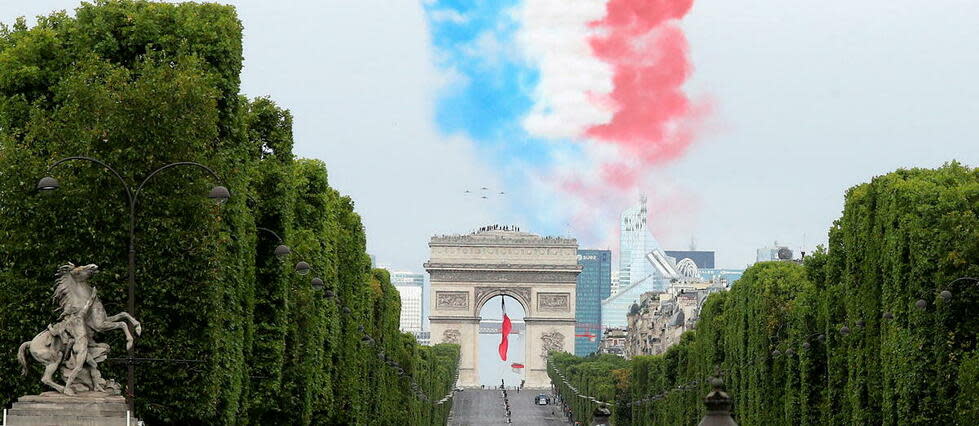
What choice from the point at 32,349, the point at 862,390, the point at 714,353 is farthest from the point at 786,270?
the point at 32,349

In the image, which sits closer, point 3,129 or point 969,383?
point 3,129

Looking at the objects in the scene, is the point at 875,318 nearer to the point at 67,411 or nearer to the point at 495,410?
the point at 67,411

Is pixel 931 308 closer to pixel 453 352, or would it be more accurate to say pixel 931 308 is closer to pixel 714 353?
pixel 714 353

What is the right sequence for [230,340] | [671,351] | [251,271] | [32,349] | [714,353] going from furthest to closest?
[671,351] < [714,353] < [251,271] < [230,340] < [32,349]

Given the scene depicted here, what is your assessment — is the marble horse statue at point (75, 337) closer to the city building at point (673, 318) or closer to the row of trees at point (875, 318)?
the row of trees at point (875, 318)

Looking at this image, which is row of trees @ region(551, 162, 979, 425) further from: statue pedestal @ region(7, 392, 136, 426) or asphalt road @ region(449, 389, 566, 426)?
asphalt road @ region(449, 389, 566, 426)

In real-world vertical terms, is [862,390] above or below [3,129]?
below
